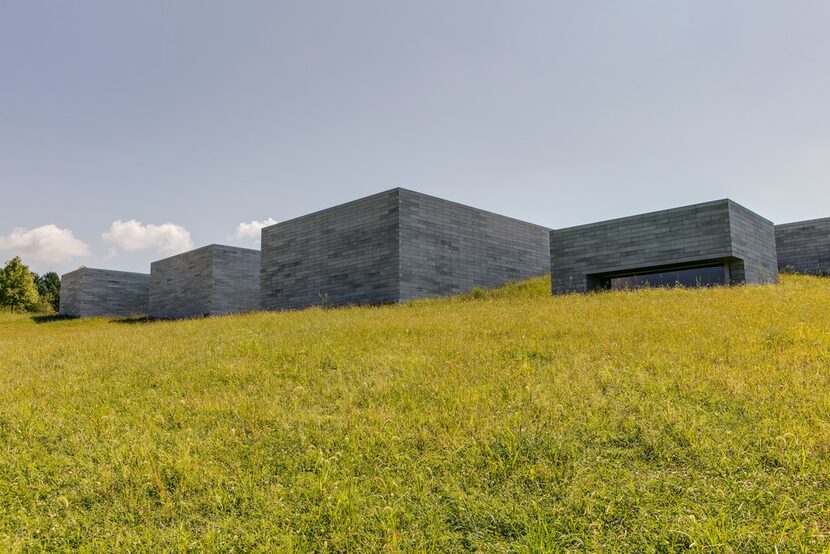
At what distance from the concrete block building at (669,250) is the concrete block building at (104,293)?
110ft

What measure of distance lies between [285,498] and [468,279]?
18657 millimetres

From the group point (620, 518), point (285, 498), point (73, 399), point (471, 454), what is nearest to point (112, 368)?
point (73, 399)

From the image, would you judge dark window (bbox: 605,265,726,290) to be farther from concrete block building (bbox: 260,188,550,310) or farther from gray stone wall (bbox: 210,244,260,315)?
gray stone wall (bbox: 210,244,260,315)

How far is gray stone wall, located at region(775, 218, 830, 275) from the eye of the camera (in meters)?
24.3

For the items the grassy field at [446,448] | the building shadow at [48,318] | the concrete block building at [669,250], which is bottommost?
the grassy field at [446,448]

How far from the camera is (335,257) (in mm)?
22094

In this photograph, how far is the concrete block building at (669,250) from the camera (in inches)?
625

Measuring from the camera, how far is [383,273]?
20.0 metres

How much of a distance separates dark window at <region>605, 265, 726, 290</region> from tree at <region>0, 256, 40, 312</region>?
1886 inches

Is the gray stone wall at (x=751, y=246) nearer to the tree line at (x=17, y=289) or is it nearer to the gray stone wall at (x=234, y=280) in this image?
the gray stone wall at (x=234, y=280)


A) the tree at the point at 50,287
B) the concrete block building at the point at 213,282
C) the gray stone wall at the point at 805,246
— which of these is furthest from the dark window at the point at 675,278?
the tree at the point at 50,287

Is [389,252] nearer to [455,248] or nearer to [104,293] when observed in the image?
[455,248]

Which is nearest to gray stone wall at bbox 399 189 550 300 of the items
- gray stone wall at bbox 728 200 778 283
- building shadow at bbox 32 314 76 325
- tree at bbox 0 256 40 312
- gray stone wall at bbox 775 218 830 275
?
gray stone wall at bbox 728 200 778 283

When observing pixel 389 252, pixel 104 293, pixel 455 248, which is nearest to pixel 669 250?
pixel 455 248
